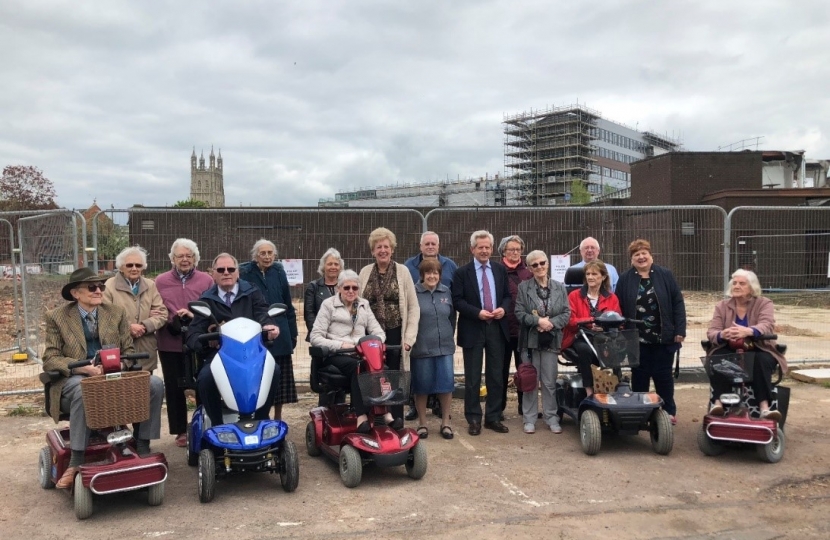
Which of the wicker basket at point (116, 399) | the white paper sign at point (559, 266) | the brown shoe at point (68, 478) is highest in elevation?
the white paper sign at point (559, 266)

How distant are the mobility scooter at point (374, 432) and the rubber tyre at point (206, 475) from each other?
953mm

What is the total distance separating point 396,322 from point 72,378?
261 centimetres

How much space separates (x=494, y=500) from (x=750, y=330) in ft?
8.86

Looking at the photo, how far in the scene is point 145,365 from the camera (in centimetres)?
550

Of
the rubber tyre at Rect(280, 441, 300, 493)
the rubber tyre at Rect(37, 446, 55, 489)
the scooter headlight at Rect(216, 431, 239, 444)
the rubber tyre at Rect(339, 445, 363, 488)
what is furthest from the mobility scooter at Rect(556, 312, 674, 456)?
the rubber tyre at Rect(37, 446, 55, 489)

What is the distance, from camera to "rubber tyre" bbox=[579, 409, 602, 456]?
5562 mm

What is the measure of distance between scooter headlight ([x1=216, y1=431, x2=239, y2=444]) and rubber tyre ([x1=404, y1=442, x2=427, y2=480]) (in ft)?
4.33

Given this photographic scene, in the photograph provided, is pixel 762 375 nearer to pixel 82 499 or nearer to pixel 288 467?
pixel 288 467

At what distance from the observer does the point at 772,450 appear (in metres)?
5.34

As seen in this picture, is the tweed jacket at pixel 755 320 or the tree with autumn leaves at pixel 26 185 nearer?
the tweed jacket at pixel 755 320

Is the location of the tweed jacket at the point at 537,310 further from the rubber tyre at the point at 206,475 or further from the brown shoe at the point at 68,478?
the brown shoe at the point at 68,478

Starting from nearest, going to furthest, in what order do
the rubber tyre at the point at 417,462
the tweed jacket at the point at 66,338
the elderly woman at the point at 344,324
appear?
the tweed jacket at the point at 66,338
the rubber tyre at the point at 417,462
the elderly woman at the point at 344,324

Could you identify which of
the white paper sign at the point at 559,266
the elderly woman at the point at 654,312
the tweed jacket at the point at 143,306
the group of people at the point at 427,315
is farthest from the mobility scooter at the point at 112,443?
the white paper sign at the point at 559,266

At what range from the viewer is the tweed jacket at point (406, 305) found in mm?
5840
